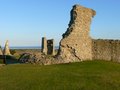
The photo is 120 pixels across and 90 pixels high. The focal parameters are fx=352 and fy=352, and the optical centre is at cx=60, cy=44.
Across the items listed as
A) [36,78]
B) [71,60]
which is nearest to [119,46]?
[71,60]

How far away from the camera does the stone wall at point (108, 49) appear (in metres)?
31.0

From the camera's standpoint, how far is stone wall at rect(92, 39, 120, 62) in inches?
1220

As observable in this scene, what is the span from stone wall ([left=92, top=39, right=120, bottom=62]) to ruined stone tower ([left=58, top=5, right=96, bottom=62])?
172 cm

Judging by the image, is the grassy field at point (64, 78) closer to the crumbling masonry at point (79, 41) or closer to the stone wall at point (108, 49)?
the crumbling masonry at point (79, 41)

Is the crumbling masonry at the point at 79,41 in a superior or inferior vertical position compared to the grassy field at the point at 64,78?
superior

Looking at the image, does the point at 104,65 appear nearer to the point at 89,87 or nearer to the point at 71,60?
the point at 71,60

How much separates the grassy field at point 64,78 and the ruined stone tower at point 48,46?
19112 millimetres

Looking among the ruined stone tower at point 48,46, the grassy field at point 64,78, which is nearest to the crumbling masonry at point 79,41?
the grassy field at point 64,78

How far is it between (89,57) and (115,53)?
9.07ft

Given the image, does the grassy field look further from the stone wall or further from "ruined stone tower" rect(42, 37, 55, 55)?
"ruined stone tower" rect(42, 37, 55, 55)

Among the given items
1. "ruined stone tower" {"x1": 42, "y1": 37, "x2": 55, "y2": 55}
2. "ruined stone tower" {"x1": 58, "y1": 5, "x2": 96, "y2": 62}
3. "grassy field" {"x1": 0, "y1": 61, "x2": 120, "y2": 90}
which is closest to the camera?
"grassy field" {"x1": 0, "y1": 61, "x2": 120, "y2": 90}

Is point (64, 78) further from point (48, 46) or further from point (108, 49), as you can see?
point (48, 46)

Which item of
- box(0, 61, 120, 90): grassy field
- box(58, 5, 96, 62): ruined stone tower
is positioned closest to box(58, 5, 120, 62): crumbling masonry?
box(58, 5, 96, 62): ruined stone tower

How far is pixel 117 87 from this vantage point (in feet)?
56.9
